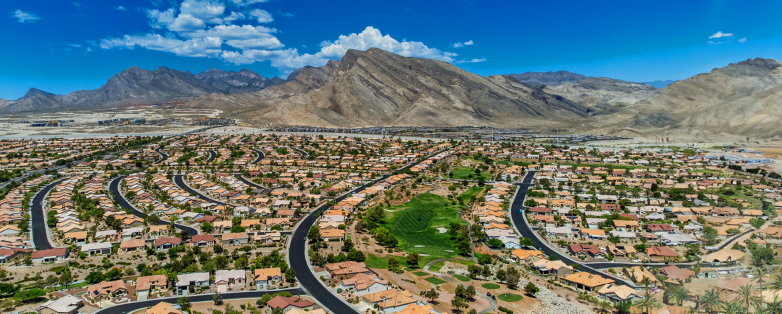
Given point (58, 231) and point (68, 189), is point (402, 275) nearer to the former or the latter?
point (58, 231)

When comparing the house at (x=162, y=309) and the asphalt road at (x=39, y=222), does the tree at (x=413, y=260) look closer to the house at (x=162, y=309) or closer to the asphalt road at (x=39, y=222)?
the house at (x=162, y=309)

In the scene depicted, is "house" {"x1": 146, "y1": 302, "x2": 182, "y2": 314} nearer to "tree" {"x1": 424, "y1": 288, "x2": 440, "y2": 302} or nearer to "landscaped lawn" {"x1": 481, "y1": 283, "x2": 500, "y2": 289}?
"tree" {"x1": 424, "y1": 288, "x2": 440, "y2": 302}

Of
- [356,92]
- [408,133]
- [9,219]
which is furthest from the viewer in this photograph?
[356,92]

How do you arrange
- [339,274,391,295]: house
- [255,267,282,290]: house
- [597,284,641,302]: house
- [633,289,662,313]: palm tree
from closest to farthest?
[633,289,662,313]: palm tree, [597,284,641,302]: house, [339,274,391,295]: house, [255,267,282,290]: house

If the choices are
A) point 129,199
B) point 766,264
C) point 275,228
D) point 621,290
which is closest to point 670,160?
point 766,264

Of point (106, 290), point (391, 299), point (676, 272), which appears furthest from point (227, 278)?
point (676, 272)

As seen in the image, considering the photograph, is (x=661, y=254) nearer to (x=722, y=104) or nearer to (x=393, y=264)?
(x=393, y=264)

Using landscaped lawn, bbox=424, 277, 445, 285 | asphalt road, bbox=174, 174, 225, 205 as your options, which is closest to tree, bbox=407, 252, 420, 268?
landscaped lawn, bbox=424, 277, 445, 285
